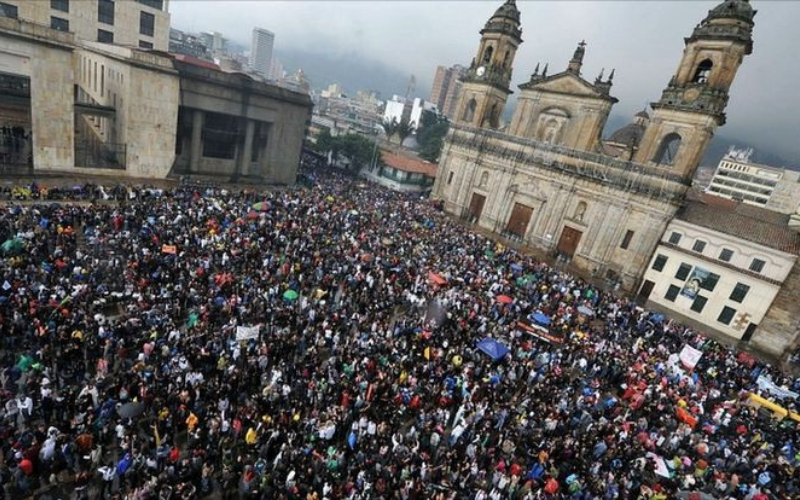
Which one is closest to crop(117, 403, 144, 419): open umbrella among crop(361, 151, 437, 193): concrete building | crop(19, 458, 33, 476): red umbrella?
crop(19, 458, 33, 476): red umbrella

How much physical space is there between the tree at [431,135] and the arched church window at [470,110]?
1085 inches

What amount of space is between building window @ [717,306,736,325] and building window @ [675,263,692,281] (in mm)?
3383

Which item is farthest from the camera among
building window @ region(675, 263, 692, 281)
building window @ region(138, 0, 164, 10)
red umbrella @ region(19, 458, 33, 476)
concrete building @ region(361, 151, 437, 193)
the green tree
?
the green tree

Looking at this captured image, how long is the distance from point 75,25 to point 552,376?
2157 inches

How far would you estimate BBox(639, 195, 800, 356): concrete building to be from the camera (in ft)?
96.9

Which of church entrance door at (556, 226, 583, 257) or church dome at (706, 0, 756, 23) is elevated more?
church dome at (706, 0, 756, 23)

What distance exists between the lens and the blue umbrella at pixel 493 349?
17.6 m

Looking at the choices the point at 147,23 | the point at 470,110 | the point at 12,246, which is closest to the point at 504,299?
the point at 12,246

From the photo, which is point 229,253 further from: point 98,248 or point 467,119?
point 467,119

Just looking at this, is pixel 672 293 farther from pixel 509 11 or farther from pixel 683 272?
pixel 509 11

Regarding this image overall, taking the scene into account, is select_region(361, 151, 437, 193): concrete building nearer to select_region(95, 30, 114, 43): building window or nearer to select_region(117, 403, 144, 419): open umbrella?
select_region(95, 30, 114, 43): building window

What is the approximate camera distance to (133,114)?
105ft

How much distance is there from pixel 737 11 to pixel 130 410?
4369 cm

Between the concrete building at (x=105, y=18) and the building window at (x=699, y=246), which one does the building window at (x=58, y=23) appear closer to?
the concrete building at (x=105, y=18)
